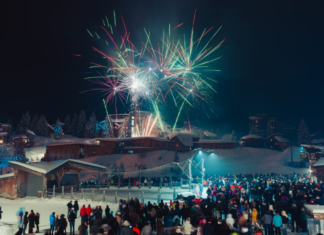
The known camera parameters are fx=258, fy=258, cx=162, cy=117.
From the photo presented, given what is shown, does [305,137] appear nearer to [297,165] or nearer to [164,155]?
[297,165]

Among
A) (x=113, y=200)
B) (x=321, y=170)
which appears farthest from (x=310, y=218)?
(x=321, y=170)

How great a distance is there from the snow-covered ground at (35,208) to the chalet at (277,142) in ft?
215

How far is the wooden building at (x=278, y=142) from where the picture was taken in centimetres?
7282

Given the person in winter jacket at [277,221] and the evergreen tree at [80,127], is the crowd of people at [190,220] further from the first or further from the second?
the evergreen tree at [80,127]

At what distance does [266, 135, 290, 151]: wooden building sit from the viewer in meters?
72.8

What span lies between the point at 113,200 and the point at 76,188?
8638mm

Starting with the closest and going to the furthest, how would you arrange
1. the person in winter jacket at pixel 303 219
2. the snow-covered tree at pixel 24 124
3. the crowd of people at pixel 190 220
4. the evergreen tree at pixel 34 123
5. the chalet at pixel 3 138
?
the crowd of people at pixel 190 220
the person in winter jacket at pixel 303 219
the chalet at pixel 3 138
the snow-covered tree at pixel 24 124
the evergreen tree at pixel 34 123

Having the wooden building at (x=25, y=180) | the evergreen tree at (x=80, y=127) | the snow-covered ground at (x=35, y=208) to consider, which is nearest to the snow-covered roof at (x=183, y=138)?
the wooden building at (x=25, y=180)

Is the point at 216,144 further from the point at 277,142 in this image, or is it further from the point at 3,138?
the point at 3,138

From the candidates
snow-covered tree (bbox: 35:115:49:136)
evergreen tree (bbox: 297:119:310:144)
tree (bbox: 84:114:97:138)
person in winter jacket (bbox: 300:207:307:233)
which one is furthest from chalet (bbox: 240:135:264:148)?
snow-covered tree (bbox: 35:115:49:136)

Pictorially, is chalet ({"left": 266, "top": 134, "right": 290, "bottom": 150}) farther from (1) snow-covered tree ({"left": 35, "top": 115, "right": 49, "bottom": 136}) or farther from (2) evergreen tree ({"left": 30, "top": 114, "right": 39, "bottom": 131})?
(2) evergreen tree ({"left": 30, "top": 114, "right": 39, "bottom": 131})

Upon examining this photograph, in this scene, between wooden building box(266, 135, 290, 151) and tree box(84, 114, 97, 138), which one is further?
tree box(84, 114, 97, 138)

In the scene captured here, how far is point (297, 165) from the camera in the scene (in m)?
52.7

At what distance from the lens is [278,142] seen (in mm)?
74000
